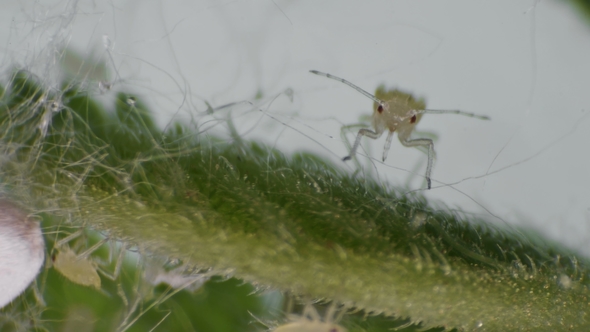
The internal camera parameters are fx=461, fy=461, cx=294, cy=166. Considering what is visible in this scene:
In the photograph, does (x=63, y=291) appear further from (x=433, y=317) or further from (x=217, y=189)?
(x=433, y=317)

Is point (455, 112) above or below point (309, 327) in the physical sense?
above

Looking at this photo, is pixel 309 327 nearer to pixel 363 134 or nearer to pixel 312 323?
pixel 312 323

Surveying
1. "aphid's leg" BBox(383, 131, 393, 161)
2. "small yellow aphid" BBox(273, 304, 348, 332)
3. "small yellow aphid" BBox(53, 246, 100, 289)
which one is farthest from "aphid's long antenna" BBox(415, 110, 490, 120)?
"small yellow aphid" BBox(53, 246, 100, 289)

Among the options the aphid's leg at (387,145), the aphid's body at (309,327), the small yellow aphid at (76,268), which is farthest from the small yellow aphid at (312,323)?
the aphid's leg at (387,145)

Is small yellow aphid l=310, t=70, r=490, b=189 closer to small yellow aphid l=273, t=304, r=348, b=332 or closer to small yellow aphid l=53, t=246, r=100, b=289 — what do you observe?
small yellow aphid l=273, t=304, r=348, b=332

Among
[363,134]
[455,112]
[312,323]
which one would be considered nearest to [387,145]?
[363,134]

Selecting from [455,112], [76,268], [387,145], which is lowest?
[76,268]

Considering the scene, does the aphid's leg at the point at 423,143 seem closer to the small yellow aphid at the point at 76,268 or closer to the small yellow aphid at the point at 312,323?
the small yellow aphid at the point at 312,323
